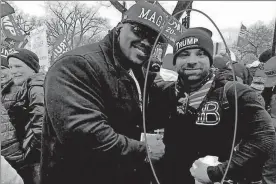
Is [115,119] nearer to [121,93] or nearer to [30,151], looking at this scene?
[121,93]

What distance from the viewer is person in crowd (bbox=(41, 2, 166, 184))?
69.0 inches

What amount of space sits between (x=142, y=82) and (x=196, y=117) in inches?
18.1

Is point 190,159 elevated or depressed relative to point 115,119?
depressed

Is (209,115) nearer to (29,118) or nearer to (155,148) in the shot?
(155,148)

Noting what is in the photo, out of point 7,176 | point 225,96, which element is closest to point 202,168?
point 225,96

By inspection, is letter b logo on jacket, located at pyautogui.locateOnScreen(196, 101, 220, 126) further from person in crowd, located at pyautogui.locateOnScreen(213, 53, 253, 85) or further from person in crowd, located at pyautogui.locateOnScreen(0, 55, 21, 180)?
person in crowd, located at pyautogui.locateOnScreen(0, 55, 21, 180)

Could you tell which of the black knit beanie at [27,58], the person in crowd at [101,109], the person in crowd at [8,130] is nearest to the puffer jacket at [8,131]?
the person in crowd at [8,130]

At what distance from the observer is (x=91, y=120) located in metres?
1.75

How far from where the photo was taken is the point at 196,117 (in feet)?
7.21

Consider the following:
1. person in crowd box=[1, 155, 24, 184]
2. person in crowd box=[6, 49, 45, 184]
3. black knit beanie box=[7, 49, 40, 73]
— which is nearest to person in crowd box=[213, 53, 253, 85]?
person in crowd box=[6, 49, 45, 184]

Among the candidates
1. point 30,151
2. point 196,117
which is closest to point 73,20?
point 30,151

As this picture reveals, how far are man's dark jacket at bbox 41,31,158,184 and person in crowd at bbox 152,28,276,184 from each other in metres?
0.35

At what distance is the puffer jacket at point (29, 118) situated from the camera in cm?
309

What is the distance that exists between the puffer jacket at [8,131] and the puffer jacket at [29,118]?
0.10 ft
